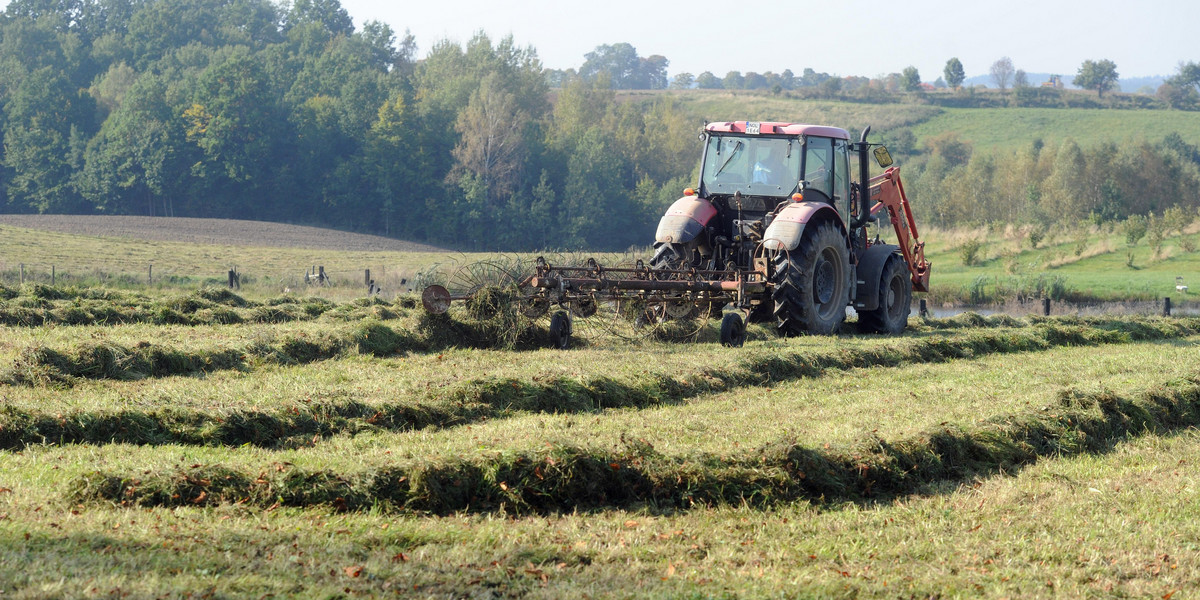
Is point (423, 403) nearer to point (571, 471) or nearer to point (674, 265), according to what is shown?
point (571, 471)

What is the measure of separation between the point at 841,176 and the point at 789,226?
2.39 meters

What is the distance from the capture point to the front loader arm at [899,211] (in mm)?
17500

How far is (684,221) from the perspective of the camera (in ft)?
48.9

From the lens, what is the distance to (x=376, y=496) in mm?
6270

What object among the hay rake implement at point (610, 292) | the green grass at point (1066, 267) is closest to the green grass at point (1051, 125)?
the green grass at point (1066, 267)

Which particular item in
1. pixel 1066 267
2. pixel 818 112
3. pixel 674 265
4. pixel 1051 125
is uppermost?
pixel 818 112

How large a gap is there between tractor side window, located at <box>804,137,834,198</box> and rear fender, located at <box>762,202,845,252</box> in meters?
1.01

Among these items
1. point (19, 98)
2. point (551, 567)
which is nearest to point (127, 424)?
point (551, 567)

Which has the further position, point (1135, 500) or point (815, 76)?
point (815, 76)

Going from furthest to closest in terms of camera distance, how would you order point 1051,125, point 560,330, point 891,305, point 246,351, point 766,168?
point 1051,125 → point 891,305 → point 766,168 → point 560,330 → point 246,351

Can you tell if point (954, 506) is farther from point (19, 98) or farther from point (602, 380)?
point (19, 98)

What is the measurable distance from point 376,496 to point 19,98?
6656 centimetres

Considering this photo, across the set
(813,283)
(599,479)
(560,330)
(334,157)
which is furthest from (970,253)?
(334,157)

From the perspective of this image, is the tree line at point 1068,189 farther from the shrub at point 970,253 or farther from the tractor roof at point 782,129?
the tractor roof at point 782,129
